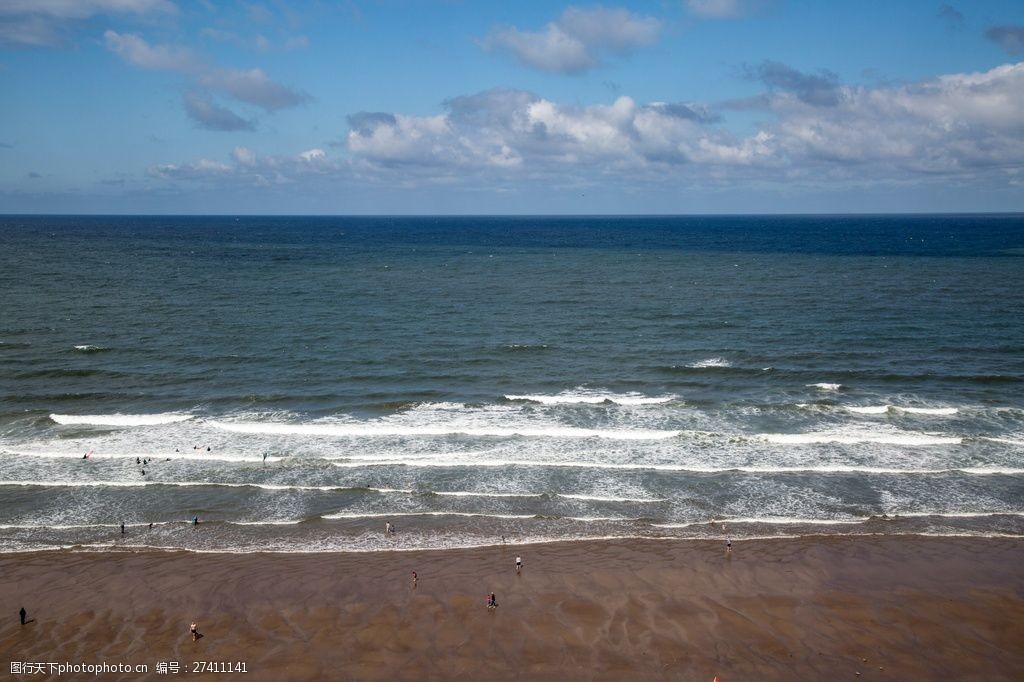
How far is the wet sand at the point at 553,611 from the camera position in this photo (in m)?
22.6

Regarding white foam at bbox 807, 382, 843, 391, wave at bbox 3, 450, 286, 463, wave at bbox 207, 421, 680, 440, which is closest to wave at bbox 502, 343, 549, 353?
wave at bbox 207, 421, 680, 440

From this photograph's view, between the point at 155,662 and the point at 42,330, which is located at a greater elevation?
the point at 42,330

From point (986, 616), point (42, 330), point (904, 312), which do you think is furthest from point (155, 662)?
point (904, 312)

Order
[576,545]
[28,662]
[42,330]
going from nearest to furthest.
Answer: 1. [28,662]
2. [576,545]
3. [42,330]

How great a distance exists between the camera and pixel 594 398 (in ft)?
152

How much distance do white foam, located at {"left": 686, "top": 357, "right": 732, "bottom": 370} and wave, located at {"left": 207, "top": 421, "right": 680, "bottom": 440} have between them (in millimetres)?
12596

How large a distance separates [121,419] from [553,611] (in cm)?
3297

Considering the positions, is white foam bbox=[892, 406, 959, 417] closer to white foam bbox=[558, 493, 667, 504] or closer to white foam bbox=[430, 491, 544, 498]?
white foam bbox=[558, 493, 667, 504]

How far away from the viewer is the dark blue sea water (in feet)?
106

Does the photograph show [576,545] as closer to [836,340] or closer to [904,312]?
[836,340]

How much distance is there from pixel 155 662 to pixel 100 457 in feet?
65.4

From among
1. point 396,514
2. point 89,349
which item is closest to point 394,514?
point 396,514

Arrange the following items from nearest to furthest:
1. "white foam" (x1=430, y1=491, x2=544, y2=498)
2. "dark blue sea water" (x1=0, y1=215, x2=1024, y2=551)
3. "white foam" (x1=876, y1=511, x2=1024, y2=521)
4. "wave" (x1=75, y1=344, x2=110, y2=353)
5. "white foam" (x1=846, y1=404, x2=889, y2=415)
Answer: "white foam" (x1=876, y1=511, x2=1024, y2=521)
"dark blue sea water" (x1=0, y1=215, x2=1024, y2=551)
"white foam" (x1=430, y1=491, x2=544, y2=498)
"white foam" (x1=846, y1=404, x2=889, y2=415)
"wave" (x1=75, y1=344, x2=110, y2=353)

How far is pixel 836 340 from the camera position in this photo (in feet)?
192
